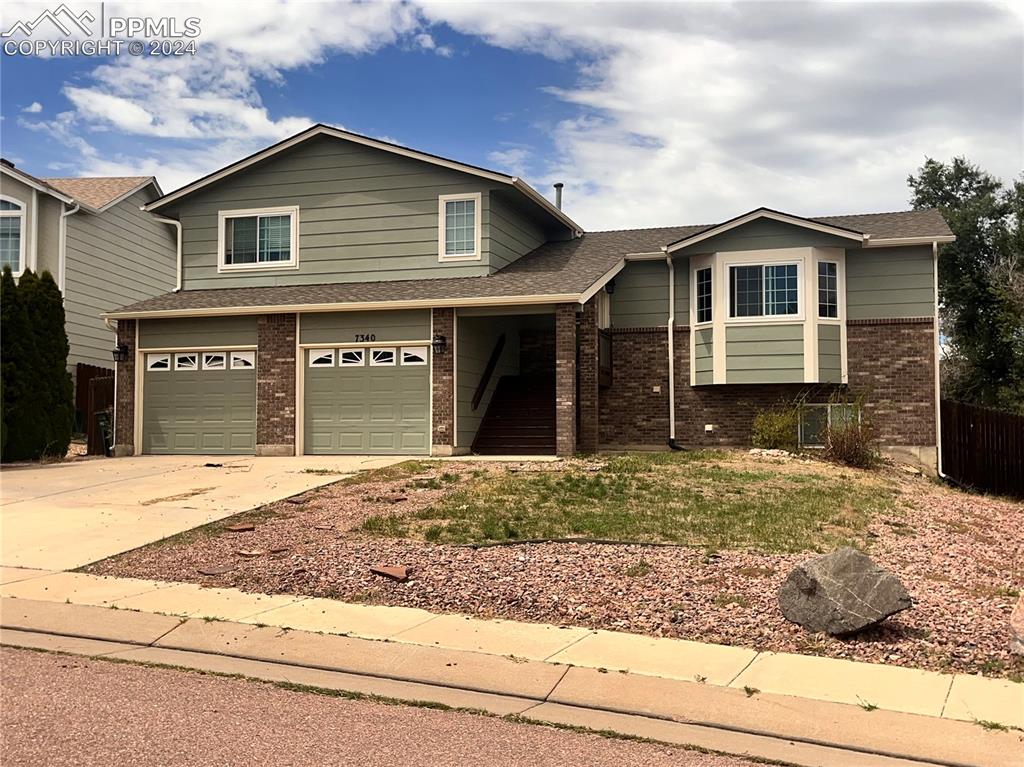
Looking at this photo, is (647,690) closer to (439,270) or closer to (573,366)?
(573,366)

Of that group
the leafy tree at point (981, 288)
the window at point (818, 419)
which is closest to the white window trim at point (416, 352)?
the window at point (818, 419)

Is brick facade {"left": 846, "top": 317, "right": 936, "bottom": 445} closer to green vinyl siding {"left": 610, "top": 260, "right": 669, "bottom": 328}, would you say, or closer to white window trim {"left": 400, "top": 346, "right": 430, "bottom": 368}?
green vinyl siding {"left": 610, "top": 260, "right": 669, "bottom": 328}

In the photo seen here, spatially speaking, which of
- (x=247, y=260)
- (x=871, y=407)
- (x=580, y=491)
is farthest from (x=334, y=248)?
(x=871, y=407)

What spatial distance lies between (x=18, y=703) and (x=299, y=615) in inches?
99.8

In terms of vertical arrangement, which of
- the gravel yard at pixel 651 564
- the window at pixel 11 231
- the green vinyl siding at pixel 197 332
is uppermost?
the window at pixel 11 231

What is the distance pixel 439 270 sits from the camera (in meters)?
20.0

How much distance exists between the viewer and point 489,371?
20062mm

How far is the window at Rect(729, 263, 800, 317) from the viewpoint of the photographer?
1905 cm

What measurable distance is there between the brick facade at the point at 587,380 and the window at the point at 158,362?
8898 mm

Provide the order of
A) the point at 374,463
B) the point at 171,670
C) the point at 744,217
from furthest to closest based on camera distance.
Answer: the point at 744,217 < the point at 374,463 < the point at 171,670

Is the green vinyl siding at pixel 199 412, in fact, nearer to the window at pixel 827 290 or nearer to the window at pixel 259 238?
the window at pixel 259 238

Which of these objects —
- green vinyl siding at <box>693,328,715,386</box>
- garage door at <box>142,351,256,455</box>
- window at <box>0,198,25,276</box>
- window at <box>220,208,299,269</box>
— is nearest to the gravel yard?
green vinyl siding at <box>693,328,715,386</box>

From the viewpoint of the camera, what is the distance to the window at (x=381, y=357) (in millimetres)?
18641

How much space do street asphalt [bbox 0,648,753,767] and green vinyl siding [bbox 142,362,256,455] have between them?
1371 centimetres
